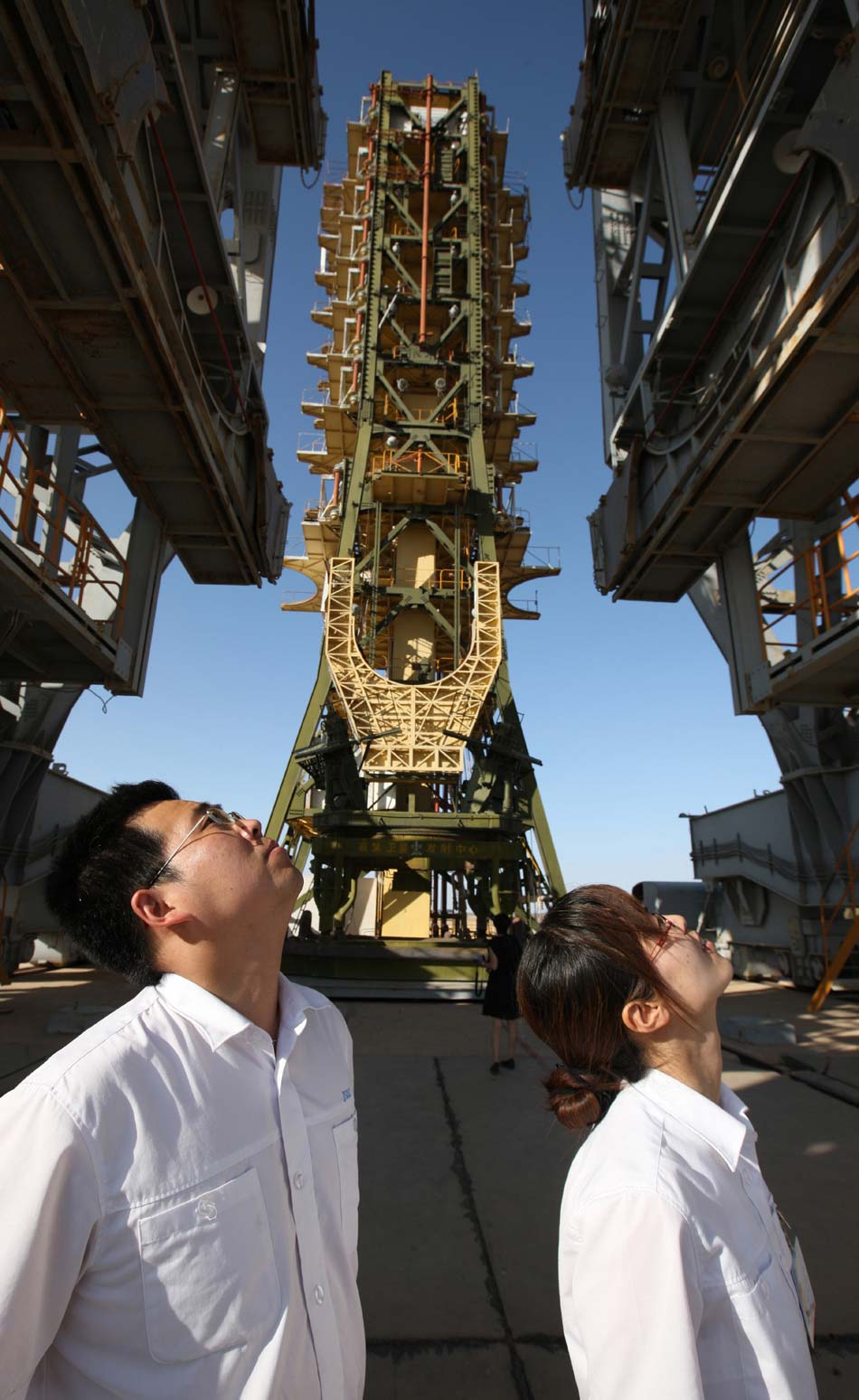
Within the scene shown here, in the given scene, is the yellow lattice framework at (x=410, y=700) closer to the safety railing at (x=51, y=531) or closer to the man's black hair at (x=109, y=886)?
the safety railing at (x=51, y=531)

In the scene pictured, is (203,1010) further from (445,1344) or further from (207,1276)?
(445,1344)

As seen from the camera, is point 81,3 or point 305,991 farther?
point 81,3

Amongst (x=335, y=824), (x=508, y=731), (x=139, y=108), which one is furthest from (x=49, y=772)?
(x=139, y=108)

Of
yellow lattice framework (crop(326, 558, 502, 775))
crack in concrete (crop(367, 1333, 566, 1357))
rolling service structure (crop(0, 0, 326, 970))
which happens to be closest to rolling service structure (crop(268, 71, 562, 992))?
yellow lattice framework (crop(326, 558, 502, 775))

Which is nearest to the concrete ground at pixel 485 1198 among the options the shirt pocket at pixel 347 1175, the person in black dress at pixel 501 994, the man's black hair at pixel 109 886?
the person in black dress at pixel 501 994

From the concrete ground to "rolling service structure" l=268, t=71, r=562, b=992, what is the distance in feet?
12.3

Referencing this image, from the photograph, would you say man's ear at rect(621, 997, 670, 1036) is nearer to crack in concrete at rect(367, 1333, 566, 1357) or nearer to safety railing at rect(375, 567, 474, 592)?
crack in concrete at rect(367, 1333, 566, 1357)

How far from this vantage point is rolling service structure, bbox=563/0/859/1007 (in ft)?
22.5

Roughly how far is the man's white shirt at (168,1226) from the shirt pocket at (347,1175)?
0.06 m

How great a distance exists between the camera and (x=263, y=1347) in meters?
→ 1.23

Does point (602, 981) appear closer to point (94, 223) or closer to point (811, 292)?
point (94, 223)

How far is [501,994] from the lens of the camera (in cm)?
630

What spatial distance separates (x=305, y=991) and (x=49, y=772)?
13.4 m

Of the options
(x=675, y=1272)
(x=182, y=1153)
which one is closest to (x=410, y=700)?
(x=182, y=1153)
